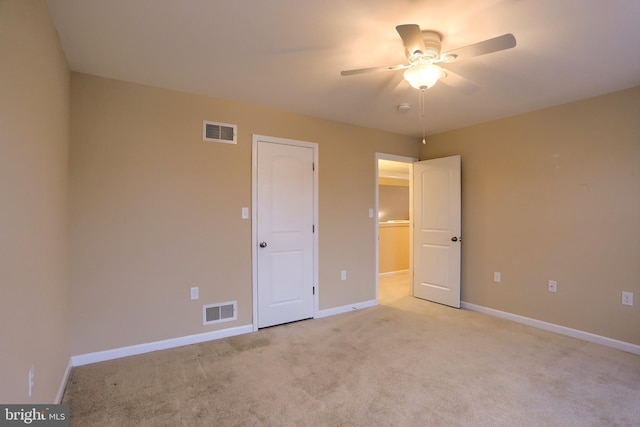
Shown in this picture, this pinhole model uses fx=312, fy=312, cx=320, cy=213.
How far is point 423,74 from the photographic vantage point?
2020mm

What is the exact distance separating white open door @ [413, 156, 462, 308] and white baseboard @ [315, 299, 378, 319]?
0.87 m

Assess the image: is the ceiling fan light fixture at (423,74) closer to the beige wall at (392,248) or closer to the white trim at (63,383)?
the white trim at (63,383)

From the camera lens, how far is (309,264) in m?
3.72

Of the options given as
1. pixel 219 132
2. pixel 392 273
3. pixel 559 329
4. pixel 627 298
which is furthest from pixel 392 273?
pixel 219 132

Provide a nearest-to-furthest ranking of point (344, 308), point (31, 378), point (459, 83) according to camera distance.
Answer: point (31, 378) < point (459, 83) < point (344, 308)

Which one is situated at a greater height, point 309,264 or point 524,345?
point 309,264

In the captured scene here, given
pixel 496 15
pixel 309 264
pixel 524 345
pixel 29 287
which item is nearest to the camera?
pixel 29 287

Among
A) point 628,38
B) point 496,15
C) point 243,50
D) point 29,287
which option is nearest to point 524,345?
point 628,38

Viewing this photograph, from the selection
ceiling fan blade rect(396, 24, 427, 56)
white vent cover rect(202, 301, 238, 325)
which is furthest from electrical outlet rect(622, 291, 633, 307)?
white vent cover rect(202, 301, 238, 325)

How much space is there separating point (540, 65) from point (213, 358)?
11.7ft

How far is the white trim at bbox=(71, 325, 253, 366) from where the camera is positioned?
8.38 feet

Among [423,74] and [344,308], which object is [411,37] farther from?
[344,308]

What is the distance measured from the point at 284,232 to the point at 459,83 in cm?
227

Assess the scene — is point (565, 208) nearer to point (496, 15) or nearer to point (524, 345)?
point (524, 345)
